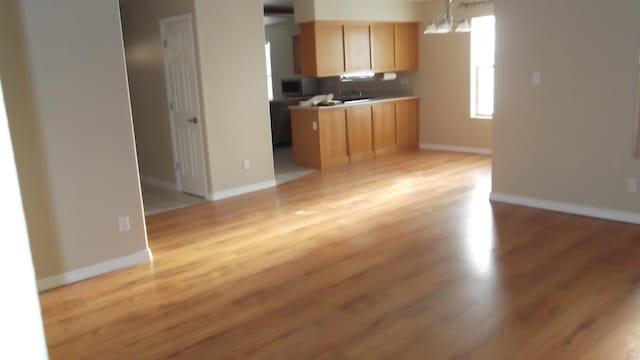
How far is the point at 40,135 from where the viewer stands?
3.72 metres

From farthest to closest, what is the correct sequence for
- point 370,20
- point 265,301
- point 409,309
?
point 370,20 → point 265,301 → point 409,309

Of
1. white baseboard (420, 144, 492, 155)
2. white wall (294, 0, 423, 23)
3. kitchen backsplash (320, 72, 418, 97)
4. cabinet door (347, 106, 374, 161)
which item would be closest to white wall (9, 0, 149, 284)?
white wall (294, 0, 423, 23)

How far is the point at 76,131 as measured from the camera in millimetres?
3865

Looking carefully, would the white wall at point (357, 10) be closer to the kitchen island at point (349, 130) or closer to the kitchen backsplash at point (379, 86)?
the kitchen backsplash at point (379, 86)

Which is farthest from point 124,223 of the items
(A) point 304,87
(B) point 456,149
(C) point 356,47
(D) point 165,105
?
(A) point 304,87

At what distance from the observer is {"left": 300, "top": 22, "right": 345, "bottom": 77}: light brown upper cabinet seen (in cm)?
772

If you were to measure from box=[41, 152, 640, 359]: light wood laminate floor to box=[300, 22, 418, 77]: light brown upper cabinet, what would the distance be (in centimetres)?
308

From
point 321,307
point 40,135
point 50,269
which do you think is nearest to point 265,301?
point 321,307

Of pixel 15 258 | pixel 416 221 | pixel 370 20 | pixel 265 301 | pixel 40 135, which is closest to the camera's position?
pixel 15 258

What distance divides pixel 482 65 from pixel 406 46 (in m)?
1.32

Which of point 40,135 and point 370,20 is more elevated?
point 370,20

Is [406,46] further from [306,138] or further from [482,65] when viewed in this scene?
[306,138]

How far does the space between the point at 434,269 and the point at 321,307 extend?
0.96 metres

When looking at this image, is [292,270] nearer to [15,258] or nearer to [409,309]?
[409,309]
